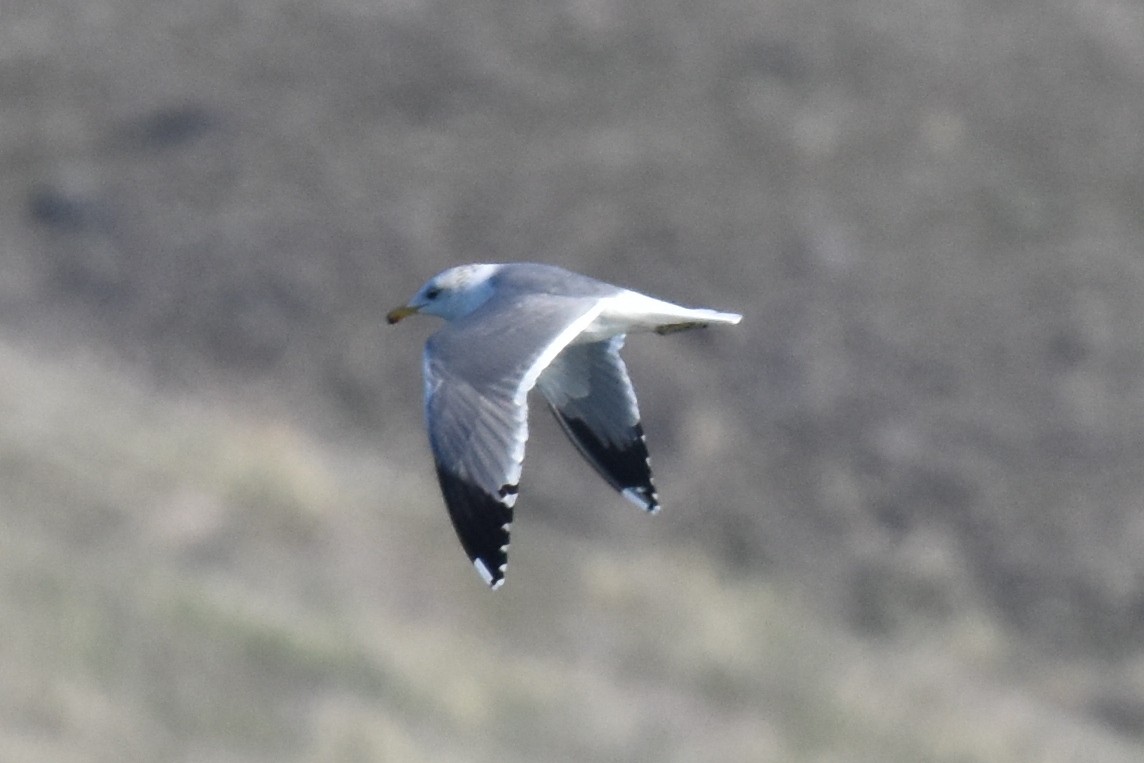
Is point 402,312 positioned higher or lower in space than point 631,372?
lower

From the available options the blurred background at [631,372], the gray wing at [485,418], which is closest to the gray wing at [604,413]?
the gray wing at [485,418]

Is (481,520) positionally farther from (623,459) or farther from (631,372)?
(631,372)

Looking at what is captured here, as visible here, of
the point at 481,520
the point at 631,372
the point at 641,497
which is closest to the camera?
the point at 481,520

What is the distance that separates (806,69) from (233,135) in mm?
4452

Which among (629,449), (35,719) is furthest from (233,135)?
(629,449)

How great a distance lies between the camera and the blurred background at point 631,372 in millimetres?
10586

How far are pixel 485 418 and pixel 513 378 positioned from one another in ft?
0.34

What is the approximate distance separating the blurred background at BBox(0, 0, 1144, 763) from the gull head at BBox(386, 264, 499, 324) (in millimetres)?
3465

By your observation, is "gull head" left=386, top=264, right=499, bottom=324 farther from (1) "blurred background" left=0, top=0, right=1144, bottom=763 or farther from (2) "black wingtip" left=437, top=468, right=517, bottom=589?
(1) "blurred background" left=0, top=0, right=1144, bottom=763

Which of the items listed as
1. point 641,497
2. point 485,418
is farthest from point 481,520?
point 641,497

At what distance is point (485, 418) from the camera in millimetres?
4660

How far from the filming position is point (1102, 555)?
45.1ft

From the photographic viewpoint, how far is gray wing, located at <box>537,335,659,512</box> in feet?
18.6

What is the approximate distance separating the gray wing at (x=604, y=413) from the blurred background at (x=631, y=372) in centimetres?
344
